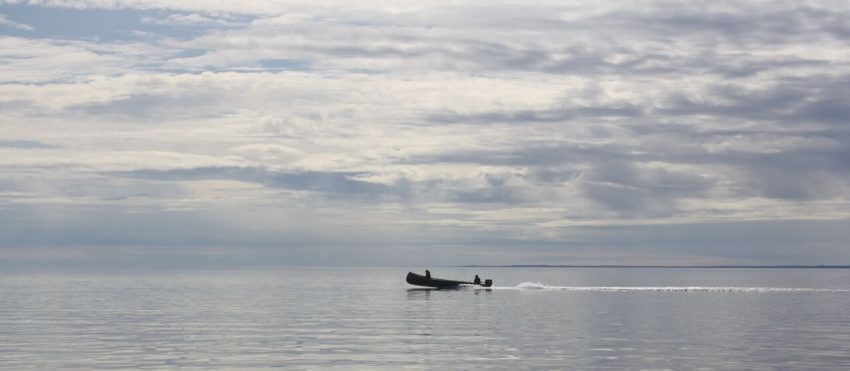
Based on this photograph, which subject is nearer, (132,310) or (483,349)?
(483,349)

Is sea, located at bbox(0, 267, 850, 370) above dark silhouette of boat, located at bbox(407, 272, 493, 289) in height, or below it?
below

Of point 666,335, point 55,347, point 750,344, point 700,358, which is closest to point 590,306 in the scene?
point 666,335

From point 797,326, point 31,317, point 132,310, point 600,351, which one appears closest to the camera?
point 600,351

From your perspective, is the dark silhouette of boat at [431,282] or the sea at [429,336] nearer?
the sea at [429,336]

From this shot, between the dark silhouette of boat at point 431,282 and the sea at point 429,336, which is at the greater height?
the dark silhouette of boat at point 431,282

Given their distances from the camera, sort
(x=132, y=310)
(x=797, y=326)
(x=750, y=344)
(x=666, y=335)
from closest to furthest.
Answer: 1. (x=750, y=344)
2. (x=666, y=335)
3. (x=797, y=326)
4. (x=132, y=310)

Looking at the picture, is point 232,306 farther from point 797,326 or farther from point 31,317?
point 797,326

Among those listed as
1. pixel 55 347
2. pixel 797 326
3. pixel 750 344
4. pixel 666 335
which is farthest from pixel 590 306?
pixel 55 347

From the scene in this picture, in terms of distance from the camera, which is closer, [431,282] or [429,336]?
[429,336]

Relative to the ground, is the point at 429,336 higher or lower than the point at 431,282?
lower

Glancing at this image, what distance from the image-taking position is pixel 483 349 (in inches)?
2127

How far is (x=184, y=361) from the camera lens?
158ft

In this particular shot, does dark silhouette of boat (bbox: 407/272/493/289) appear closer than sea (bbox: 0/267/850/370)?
No

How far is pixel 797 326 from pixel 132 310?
59665 mm
